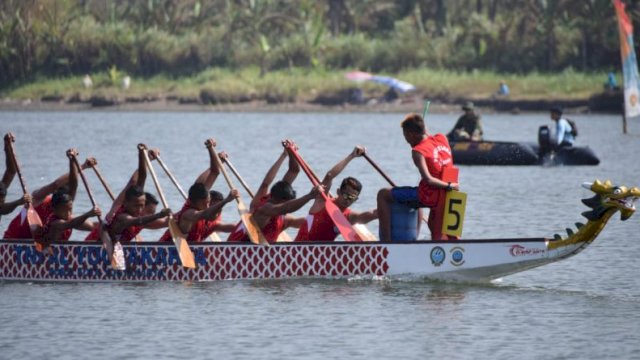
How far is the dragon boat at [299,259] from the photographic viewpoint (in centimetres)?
1856

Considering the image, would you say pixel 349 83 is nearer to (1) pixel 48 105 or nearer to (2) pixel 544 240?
(1) pixel 48 105

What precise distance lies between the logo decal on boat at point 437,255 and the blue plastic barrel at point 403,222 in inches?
16.2

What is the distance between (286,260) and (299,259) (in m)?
0.18

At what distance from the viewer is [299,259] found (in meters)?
19.3

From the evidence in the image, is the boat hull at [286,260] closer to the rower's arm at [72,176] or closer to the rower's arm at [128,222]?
the rower's arm at [128,222]

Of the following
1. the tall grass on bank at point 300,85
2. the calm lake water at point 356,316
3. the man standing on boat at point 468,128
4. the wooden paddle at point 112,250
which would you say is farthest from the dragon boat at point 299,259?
the tall grass on bank at point 300,85

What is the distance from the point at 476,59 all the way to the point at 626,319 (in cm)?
5643

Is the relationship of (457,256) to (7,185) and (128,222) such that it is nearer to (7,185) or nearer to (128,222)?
(128,222)

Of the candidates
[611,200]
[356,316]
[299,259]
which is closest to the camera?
[611,200]

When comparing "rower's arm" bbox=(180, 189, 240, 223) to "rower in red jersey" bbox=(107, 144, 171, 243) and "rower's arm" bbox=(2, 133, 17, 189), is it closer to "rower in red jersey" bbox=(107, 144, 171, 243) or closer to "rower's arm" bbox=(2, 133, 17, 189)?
"rower in red jersey" bbox=(107, 144, 171, 243)

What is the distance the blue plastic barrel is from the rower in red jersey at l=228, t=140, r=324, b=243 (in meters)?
0.97

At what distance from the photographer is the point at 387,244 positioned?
19000 millimetres

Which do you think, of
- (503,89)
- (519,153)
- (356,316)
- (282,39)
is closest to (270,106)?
(282,39)

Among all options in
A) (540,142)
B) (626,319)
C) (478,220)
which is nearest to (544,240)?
(626,319)
